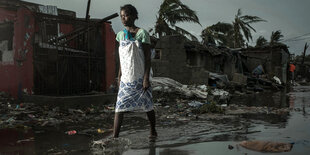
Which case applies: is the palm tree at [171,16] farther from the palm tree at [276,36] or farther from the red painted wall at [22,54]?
the palm tree at [276,36]

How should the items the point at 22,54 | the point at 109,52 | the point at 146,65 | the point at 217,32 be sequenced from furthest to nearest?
the point at 217,32
the point at 109,52
the point at 22,54
the point at 146,65

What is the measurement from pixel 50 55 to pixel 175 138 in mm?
4593

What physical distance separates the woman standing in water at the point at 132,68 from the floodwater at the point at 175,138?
477mm

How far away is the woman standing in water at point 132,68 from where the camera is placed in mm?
3420

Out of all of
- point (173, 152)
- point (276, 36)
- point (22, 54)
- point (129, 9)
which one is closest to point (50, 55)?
point (22, 54)

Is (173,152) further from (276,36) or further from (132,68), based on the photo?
(276,36)

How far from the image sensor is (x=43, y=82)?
7336 mm

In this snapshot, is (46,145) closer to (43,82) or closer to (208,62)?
(43,82)

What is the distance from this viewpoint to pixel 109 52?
28.1 ft

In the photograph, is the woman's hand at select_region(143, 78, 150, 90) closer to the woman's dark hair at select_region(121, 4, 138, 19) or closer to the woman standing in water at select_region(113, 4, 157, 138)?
the woman standing in water at select_region(113, 4, 157, 138)

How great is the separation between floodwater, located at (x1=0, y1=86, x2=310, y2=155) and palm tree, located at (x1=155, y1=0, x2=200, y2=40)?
51.9 feet

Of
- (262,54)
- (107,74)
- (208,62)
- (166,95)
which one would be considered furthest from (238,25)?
(107,74)

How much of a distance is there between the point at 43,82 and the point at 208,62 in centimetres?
1423

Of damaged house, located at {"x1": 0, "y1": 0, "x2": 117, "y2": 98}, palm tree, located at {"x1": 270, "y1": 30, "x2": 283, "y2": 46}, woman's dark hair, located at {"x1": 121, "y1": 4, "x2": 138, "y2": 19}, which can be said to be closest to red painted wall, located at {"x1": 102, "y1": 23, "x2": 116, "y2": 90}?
damaged house, located at {"x1": 0, "y1": 0, "x2": 117, "y2": 98}
